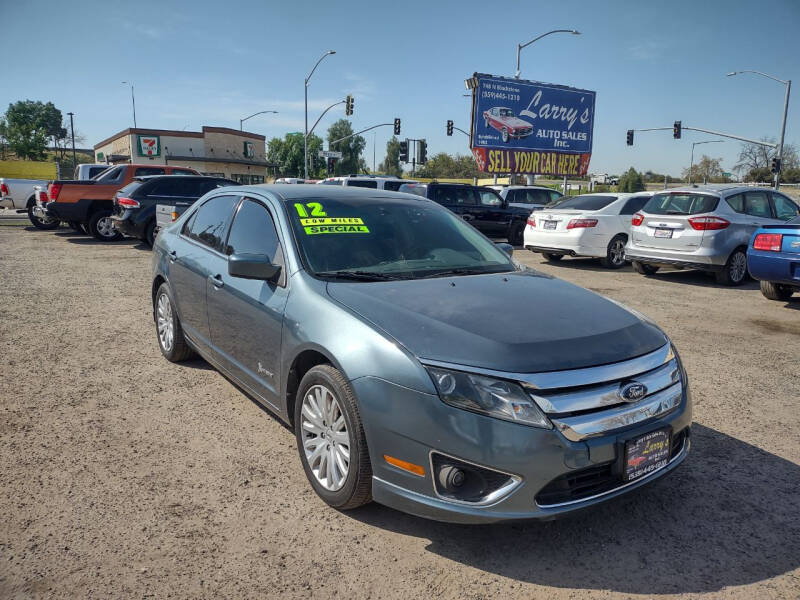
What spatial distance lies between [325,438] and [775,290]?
8153 mm

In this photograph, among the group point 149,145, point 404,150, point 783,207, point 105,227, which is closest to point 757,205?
point 783,207

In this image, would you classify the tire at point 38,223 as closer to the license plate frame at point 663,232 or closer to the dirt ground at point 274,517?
the dirt ground at point 274,517

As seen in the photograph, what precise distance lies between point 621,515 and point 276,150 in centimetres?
10760

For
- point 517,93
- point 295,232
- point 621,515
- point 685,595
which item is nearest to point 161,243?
point 295,232

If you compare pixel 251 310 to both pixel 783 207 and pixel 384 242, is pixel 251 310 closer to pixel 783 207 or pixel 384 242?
pixel 384 242

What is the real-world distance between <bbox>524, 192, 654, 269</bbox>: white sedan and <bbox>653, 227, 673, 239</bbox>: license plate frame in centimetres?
160

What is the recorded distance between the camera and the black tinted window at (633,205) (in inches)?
494

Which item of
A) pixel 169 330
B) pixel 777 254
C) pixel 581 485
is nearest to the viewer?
pixel 581 485

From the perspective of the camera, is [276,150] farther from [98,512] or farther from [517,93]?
[98,512]

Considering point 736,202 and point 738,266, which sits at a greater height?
point 736,202

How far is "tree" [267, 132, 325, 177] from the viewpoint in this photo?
101 m

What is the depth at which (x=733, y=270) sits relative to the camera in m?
10.4

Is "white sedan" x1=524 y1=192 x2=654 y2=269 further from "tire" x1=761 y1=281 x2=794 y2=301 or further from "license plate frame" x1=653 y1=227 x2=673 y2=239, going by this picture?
"tire" x1=761 y1=281 x2=794 y2=301

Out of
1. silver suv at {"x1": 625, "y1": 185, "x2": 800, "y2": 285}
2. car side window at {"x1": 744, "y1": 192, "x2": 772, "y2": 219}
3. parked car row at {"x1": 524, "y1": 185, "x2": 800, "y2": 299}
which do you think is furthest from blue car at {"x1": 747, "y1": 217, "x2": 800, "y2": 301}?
car side window at {"x1": 744, "y1": 192, "x2": 772, "y2": 219}
